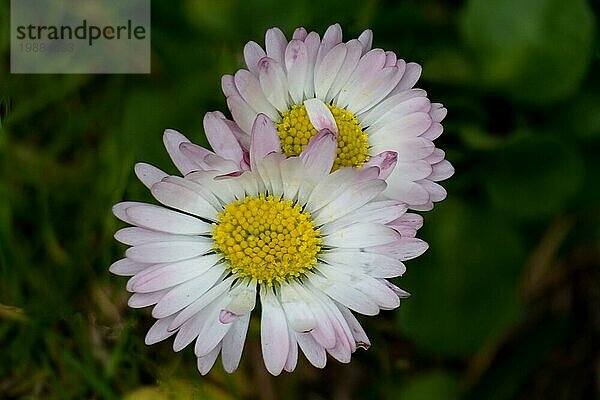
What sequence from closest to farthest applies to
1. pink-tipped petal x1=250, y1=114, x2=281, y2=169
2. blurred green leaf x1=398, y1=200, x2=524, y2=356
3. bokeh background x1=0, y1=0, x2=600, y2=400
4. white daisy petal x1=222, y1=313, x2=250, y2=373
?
1. pink-tipped petal x1=250, y1=114, x2=281, y2=169
2. white daisy petal x1=222, y1=313, x2=250, y2=373
3. bokeh background x1=0, y1=0, x2=600, y2=400
4. blurred green leaf x1=398, y1=200, x2=524, y2=356

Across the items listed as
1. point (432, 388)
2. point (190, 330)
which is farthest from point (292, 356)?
point (432, 388)

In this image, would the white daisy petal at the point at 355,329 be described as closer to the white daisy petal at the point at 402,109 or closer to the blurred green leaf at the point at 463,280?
the white daisy petal at the point at 402,109

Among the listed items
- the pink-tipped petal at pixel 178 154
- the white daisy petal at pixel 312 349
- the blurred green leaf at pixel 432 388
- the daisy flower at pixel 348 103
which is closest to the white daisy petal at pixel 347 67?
the daisy flower at pixel 348 103

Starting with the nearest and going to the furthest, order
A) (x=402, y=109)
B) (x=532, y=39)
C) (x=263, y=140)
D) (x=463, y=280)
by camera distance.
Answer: (x=263, y=140), (x=402, y=109), (x=532, y=39), (x=463, y=280)

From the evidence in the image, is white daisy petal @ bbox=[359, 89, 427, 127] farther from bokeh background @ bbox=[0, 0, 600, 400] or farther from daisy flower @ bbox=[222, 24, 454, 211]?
bokeh background @ bbox=[0, 0, 600, 400]

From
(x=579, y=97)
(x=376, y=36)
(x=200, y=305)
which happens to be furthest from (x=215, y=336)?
(x=579, y=97)

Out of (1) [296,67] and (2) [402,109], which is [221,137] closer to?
(1) [296,67]

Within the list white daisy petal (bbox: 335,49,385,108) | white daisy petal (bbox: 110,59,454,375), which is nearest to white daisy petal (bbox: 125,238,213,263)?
white daisy petal (bbox: 110,59,454,375)
